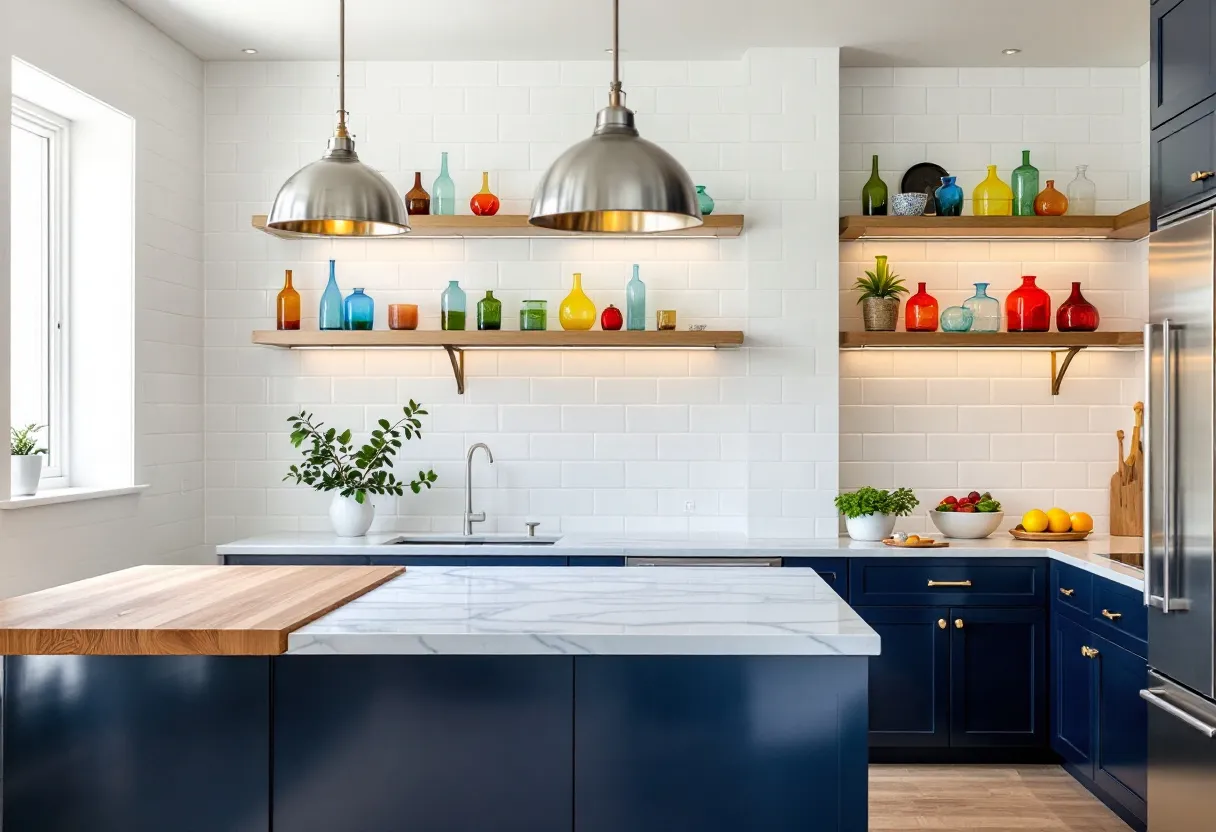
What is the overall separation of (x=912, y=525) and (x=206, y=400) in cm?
323

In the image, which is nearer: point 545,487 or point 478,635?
point 478,635

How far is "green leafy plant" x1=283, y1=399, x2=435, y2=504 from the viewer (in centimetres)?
469

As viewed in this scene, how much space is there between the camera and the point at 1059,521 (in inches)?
179

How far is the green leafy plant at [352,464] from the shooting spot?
4691 mm

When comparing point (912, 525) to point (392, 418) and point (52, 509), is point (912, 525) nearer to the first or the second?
point (392, 418)

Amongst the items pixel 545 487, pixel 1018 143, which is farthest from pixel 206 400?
pixel 1018 143

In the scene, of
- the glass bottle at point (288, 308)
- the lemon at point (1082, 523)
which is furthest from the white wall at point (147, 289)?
the lemon at point (1082, 523)

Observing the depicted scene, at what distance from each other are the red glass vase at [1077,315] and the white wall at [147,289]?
149 inches

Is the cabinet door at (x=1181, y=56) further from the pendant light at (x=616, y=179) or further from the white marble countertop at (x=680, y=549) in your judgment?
the white marble countertop at (x=680, y=549)

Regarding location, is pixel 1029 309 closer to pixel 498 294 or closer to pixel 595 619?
pixel 498 294

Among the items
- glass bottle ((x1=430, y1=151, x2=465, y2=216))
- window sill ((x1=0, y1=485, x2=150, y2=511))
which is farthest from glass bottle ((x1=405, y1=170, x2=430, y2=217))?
window sill ((x1=0, y1=485, x2=150, y2=511))

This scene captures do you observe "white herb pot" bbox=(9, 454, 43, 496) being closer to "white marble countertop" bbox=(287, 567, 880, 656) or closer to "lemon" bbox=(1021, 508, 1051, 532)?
"white marble countertop" bbox=(287, 567, 880, 656)

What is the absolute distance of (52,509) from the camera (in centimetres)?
375

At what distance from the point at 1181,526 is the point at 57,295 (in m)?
3.91
